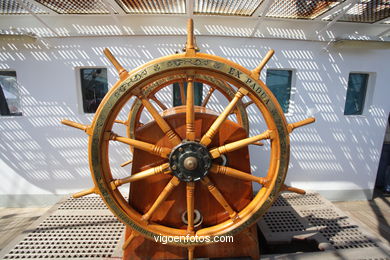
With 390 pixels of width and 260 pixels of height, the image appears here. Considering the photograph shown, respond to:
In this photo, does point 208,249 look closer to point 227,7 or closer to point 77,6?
point 227,7

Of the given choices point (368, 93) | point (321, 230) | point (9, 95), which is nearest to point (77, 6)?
point (9, 95)

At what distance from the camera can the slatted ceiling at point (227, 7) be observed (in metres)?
2.02

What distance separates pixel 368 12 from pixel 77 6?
3.17m

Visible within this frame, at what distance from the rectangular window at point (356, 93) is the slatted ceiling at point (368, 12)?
2.22ft

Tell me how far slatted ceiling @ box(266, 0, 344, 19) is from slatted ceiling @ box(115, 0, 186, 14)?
3.27 ft

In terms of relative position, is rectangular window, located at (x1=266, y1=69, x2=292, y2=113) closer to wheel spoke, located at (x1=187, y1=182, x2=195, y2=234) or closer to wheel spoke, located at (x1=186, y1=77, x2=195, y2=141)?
wheel spoke, located at (x1=186, y1=77, x2=195, y2=141)

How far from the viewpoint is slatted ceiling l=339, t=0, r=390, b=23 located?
198 centimetres

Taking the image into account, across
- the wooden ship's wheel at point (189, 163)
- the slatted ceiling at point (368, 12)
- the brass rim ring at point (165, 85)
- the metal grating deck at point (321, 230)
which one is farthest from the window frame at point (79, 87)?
the slatted ceiling at point (368, 12)

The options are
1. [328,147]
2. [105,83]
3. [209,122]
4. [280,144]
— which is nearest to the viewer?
[280,144]

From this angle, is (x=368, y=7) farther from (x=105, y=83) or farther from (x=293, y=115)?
(x=105, y=83)

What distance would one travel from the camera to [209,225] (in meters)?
1.19

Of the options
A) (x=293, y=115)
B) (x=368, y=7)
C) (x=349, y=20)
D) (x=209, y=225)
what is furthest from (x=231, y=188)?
(x=349, y=20)

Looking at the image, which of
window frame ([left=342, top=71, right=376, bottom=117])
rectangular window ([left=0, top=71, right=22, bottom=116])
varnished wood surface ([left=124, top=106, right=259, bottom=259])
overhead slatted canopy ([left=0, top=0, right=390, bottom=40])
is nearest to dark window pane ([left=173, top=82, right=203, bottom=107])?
overhead slatted canopy ([left=0, top=0, right=390, bottom=40])

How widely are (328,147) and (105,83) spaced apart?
10.3 feet
